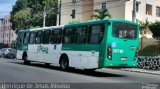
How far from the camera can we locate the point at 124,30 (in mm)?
21141

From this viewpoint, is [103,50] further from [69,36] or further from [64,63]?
[64,63]

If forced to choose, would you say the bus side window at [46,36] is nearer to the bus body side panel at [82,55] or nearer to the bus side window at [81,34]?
the bus body side panel at [82,55]

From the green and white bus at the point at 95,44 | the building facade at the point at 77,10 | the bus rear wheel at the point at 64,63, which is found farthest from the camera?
the building facade at the point at 77,10

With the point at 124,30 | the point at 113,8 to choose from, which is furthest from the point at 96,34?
the point at 113,8

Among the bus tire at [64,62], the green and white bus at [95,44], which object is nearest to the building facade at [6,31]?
the green and white bus at [95,44]

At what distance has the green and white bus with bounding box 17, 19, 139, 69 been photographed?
20.5 metres

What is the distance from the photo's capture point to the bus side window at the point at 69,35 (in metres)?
23.4

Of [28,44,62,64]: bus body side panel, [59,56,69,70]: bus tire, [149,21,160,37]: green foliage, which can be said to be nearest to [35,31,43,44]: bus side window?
[28,44,62,64]: bus body side panel

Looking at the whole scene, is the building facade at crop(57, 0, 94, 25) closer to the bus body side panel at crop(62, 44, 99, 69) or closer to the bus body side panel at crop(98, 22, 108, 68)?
the bus body side panel at crop(62, 44, 99, 69)

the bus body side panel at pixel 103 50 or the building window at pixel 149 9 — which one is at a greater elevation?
the building window at pixel 149 9

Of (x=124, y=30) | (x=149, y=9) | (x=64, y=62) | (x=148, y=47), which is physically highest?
(x=149, y=9)

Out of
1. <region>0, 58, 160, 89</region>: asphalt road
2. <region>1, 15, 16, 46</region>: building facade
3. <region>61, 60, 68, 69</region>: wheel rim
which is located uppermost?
<region>1, 15, 16, 46</region>: building facade

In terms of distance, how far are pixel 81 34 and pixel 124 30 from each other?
2.66 m

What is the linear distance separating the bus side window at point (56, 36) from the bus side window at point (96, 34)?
4.03 meters
